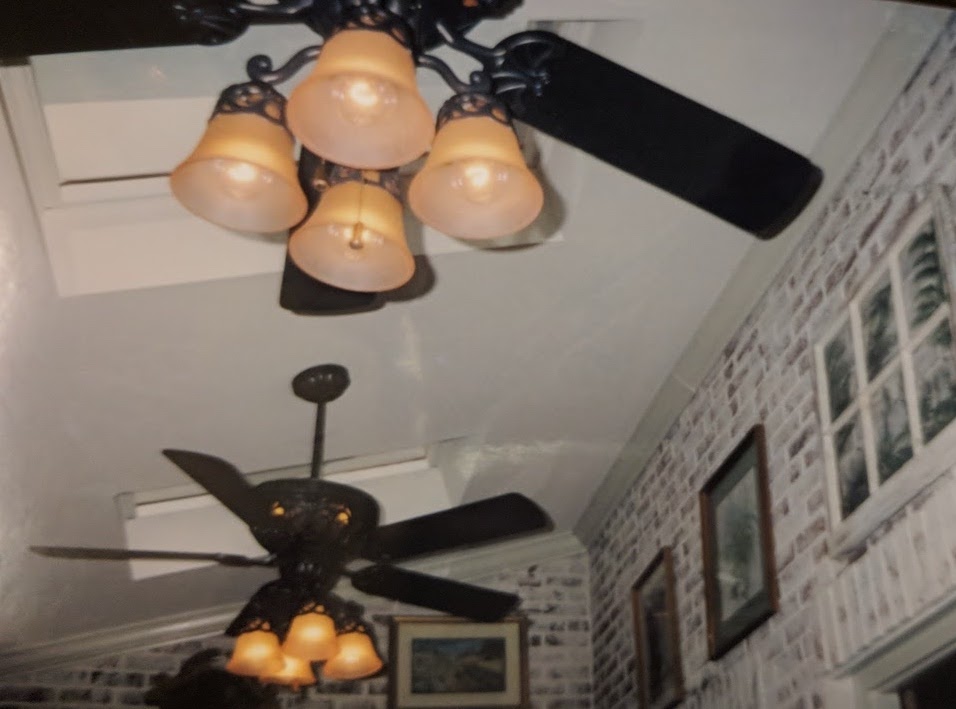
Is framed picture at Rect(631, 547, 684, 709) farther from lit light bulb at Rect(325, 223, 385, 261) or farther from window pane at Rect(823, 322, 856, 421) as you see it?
lit light bulb at Rect(325, 223, 385, 261)

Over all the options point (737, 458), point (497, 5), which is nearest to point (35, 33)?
point (497, 5)

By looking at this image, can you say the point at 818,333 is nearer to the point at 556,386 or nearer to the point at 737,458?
the point at 737,458

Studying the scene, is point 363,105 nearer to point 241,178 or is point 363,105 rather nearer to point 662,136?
point 241,178

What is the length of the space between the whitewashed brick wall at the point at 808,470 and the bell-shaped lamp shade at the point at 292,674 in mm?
1356

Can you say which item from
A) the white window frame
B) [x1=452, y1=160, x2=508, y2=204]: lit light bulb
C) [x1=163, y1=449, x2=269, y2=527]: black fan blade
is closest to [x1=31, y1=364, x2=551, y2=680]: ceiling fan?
[x1=163, y1=449, x2=269, y2=527]: black fan blade

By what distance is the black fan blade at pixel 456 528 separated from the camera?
10.8 ft

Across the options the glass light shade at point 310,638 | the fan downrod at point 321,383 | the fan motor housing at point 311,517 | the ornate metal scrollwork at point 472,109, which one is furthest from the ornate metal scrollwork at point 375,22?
the glass light shade at point 310,638

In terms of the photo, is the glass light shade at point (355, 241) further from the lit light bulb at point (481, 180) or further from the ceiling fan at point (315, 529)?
the ceiling fan at point (315, 529)

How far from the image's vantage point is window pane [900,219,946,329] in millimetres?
2238

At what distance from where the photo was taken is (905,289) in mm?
2375

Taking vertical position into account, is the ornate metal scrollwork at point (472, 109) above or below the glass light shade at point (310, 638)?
above

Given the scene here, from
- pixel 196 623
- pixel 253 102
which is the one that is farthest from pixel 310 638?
pixel 196 623

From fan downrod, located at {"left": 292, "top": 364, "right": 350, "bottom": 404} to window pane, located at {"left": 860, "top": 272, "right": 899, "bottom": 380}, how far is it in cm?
170

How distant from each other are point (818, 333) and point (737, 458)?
2.00ft
